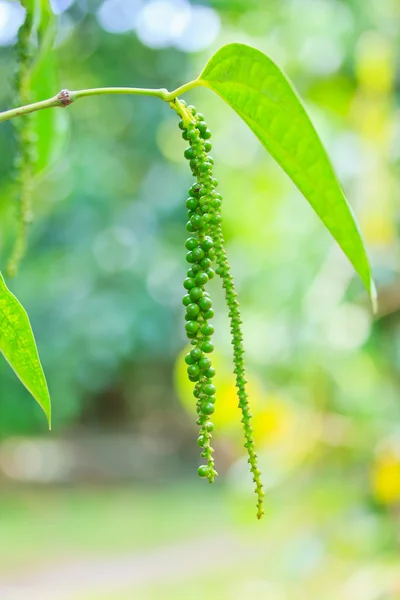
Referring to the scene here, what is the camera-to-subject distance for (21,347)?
0.33m

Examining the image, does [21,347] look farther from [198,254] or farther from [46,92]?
[46,92]

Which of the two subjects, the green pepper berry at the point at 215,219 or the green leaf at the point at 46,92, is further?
the green leaf at the point at 46,92

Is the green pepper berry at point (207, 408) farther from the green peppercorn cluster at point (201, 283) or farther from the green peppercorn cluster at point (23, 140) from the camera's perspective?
the green peppercorn cluster at point (23, 140)

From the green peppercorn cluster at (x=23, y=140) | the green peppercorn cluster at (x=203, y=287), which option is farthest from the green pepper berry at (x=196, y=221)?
the green peppercorn cluster at (x=23, y=140)

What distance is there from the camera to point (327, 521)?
168cm

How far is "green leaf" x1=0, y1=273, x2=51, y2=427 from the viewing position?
0.33 meters

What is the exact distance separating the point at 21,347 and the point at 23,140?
21 cm

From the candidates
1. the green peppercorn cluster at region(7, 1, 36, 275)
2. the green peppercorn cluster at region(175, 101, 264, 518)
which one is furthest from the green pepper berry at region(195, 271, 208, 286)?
the green peppercorn cluster at region(7, 1, 36, 275)

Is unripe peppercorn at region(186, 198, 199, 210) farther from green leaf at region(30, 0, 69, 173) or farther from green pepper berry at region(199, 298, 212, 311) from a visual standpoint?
green leaf at region(30, 0, 69, 173)

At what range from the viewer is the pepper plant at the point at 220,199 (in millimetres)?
291

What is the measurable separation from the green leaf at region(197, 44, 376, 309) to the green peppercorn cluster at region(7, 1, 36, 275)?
0.60 ft

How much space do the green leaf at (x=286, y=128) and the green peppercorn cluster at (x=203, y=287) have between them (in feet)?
0.07

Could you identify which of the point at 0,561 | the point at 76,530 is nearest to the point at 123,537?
the point at 76,530

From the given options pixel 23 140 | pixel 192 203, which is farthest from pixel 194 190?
pixel 23 140
